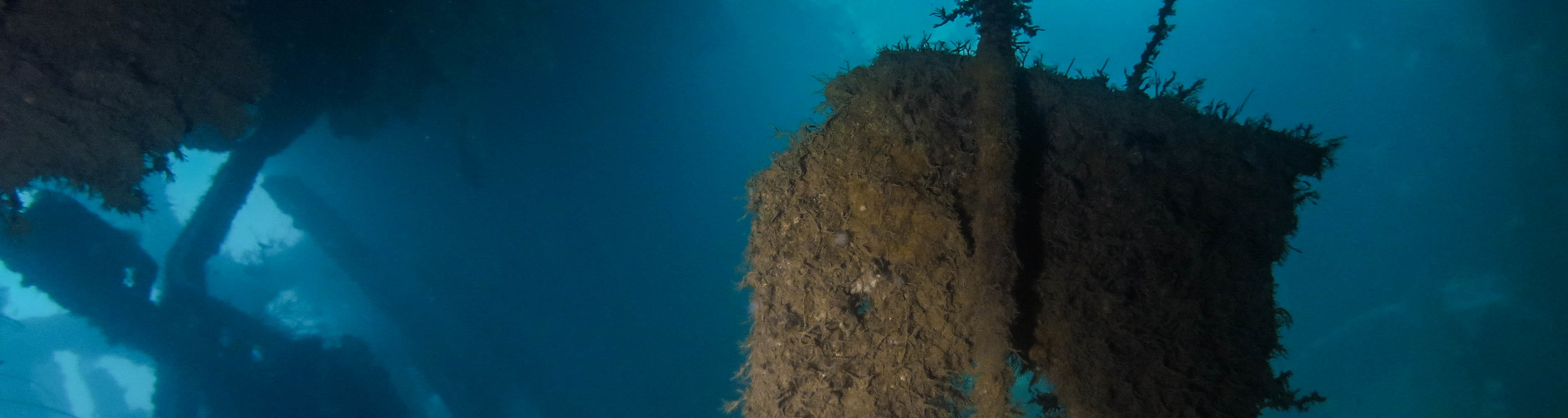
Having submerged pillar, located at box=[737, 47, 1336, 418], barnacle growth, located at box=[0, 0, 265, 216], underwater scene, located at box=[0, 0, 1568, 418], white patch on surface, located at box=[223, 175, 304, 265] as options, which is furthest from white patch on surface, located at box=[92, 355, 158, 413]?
submerged pillar, located at box=[737, 47, 1336, 418]

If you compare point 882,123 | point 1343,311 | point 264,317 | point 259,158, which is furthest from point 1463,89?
point 264,317

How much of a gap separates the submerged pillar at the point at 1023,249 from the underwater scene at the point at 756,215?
0.02 meters

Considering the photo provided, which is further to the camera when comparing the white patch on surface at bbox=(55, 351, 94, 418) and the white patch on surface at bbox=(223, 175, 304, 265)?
the white patch on surface at bbox=(55, 351, 94, 418)

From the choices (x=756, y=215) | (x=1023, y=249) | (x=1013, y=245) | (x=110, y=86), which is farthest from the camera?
(x=110, y=86)

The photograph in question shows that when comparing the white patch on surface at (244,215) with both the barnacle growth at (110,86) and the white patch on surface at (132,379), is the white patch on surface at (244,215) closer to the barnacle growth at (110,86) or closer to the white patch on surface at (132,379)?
the white patch on surface at (132,379)

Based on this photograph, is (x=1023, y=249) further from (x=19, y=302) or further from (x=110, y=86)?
(x=19, y=302)

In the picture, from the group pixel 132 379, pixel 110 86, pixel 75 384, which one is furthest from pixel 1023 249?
pixel 75 384

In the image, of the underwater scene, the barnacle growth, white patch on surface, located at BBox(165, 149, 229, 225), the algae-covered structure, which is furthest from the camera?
white patch on surface, located at BBox(165, 149, 229, 225)

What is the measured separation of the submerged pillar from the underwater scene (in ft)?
0.06

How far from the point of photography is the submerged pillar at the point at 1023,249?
2889 mm

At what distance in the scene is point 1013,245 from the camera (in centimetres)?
266

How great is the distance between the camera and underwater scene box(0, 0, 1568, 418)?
9.93ft

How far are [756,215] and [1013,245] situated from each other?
168cm

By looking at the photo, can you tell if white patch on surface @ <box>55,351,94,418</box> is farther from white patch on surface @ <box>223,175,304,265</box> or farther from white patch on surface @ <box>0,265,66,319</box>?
white patch on surface @ <box>223,175,304,265</box>
